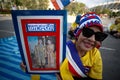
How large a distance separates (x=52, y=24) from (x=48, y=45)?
0.69 feet

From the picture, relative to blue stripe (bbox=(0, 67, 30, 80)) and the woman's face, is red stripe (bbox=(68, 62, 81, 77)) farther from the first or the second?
blue stripe (bbox=(0, 67, 30, 80))

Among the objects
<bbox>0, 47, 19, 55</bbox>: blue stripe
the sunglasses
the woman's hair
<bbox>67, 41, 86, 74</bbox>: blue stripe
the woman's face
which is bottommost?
<bbox>0, 47, 19, 55</bbox>: blue stripe

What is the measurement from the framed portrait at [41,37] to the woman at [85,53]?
138 mm

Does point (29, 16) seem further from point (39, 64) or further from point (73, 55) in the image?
point (73, 55)

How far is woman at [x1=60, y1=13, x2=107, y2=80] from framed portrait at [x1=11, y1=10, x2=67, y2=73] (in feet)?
0.45

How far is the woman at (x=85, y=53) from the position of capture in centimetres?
204

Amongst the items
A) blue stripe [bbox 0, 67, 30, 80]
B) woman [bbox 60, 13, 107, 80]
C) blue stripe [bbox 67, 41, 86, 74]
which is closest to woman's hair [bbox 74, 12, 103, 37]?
woman [bbox 60, 13, 107, 80]

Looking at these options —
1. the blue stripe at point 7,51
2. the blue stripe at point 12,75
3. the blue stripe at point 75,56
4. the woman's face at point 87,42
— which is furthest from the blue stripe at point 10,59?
the woman's face at point 87,42

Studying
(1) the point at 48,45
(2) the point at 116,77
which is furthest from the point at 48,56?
(2) the point at 116,77

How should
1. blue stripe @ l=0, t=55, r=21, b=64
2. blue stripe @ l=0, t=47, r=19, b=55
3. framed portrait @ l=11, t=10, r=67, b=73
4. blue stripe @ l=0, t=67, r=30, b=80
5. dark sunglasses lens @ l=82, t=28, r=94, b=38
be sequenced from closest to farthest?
framed portrait @ l=11, t=10, r=67, b=73
dark sunglasses lens @ l=82, t=28, r=94, b=38
blue stripe @ l=0, t=67, r=30, b=80
blue stripe @ l=0, t=55, r=21, b=64
blue stripe @ l=0, t=47, r=19, b=55

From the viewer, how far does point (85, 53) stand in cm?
220

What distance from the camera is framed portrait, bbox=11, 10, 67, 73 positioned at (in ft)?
5.91

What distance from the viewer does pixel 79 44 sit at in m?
2.12

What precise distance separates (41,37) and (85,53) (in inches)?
22.3
